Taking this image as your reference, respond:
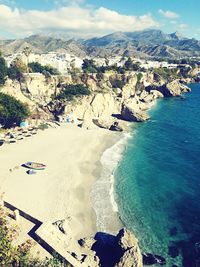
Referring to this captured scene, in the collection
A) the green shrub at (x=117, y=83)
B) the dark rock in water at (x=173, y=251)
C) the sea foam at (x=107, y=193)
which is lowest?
the dark rock in water at (x=173, y=251)

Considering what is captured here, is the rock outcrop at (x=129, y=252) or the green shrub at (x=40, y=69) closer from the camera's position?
the rock outcrop at (x=129, y=252)

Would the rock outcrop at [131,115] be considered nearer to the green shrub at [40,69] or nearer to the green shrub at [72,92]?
the green shrub at [72,92]

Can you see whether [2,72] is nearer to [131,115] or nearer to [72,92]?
[72,92]

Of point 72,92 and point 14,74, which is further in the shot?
point 14,74

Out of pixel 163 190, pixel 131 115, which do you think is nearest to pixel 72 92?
pixel 131 115

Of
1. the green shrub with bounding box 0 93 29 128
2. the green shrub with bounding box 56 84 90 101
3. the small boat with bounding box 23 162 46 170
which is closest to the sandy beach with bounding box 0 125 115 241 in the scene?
the small boat with bounding box 23 162 46 170

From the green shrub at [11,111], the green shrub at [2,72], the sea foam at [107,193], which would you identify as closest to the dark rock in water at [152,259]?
the sea foam at [107,193]

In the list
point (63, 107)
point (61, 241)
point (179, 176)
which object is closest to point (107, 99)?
point (63, 107)

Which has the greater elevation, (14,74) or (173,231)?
(14,74)
